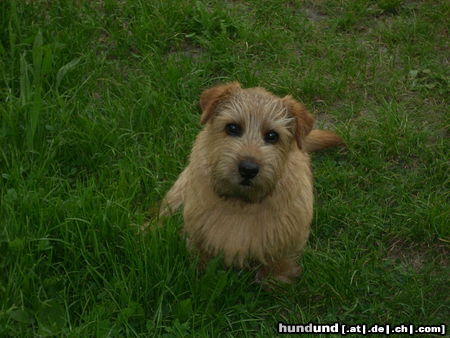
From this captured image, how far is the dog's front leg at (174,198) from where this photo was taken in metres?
3.70

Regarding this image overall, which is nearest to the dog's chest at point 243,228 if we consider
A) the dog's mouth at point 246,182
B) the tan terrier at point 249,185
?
the tan terrier at point 249,185

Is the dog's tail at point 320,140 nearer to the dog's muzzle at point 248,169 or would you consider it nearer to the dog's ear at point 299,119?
the dog's ear at point 299,119

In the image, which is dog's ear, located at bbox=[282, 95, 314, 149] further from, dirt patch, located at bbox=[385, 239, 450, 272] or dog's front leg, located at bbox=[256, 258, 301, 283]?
dirt patch, located at bbox=[385, 239, 450, 272]

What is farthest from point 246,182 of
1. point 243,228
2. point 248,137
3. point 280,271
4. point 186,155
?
point 186,155

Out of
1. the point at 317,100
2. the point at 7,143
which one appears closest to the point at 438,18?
the point at 317,100

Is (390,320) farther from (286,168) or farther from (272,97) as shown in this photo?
(272,97)

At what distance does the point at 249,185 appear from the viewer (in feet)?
10.5

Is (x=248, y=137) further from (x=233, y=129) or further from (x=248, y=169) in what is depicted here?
(x=248, y=169)

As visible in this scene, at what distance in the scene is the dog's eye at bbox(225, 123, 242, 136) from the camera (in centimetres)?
335

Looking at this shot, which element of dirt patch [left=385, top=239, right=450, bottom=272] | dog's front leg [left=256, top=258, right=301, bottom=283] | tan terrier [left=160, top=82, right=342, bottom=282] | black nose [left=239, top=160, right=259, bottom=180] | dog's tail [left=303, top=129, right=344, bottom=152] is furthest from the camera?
dog's tail [left=303, top=129, right=344, bottom=152]

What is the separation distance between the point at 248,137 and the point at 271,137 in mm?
139

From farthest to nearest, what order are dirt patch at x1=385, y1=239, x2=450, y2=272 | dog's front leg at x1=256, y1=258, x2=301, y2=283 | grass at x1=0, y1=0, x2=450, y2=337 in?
1. dirt patch at x1=385, y1=239, x2=450, y2=272
2. dog's front leg at x1=256, y1=258, x2=301, y2=283
3. grass at x1=0, y1=0, x2=450, y2=337

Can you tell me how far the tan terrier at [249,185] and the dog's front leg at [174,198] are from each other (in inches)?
1.5

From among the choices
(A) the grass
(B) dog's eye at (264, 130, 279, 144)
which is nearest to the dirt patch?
(A) the grass
